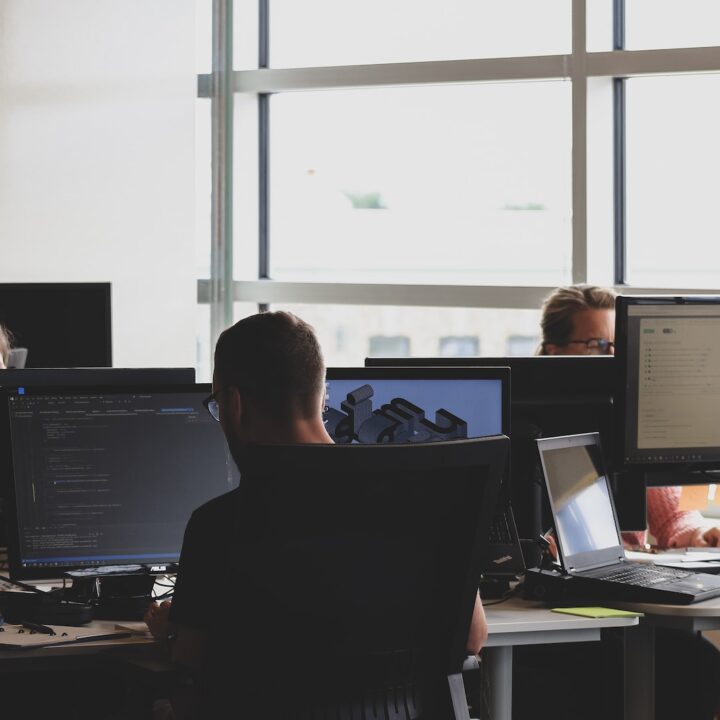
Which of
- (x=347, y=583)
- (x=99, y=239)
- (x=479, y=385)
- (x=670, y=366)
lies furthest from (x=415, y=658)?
(x=99, y=239)

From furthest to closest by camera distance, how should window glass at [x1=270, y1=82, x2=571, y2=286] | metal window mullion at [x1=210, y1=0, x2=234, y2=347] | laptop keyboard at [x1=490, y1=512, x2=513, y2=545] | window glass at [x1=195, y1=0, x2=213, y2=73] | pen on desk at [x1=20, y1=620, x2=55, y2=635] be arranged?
metal window mullion at [x1=210, y1=0, x2=234, y2=347] → window glass at [x1=195, y1=0, x2=213, y2=73] → window glass at [x1=270, y1=82, x2=571, y2=286] → laptop keyboard at [x1=490, y1=512, x2=513, y2=545] → pen on desk at [x1=20, y1=620, x2=55, y2=635]

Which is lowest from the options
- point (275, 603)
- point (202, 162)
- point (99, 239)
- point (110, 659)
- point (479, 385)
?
point (110, 659)

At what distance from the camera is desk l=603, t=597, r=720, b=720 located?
2295 millimetres

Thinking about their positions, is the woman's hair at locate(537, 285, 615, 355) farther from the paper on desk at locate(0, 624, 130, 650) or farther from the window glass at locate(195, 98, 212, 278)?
the window glass at locate(195, 98, 212, 278)

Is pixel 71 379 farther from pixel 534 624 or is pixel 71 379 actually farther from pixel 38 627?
pixel 534 624

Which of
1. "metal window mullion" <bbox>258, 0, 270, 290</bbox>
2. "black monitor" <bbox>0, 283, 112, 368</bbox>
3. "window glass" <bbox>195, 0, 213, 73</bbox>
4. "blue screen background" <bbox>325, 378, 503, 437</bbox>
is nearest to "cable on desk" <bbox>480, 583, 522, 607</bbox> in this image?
"blue screen background" <bbox>325, 378, 503, 437</bbox>

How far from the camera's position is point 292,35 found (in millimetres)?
5273

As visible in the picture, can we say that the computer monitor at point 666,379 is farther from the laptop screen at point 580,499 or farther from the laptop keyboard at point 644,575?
the laptop keyboard at point 644,575

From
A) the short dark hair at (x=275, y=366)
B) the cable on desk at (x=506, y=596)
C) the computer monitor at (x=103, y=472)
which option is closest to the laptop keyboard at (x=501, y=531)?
the cable on desk at (x=506, y=596)

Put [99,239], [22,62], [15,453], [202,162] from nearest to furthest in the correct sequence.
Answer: [15,453]
[22,62]
[99,239]
[202,162]

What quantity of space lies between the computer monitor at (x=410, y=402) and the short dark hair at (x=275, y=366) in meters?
0.62

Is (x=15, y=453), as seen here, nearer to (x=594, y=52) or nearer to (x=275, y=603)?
(x=275, y=603)

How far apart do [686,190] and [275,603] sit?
3.44 metres

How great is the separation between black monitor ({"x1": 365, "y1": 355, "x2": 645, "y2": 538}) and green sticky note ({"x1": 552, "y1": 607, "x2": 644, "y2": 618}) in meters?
0.34
